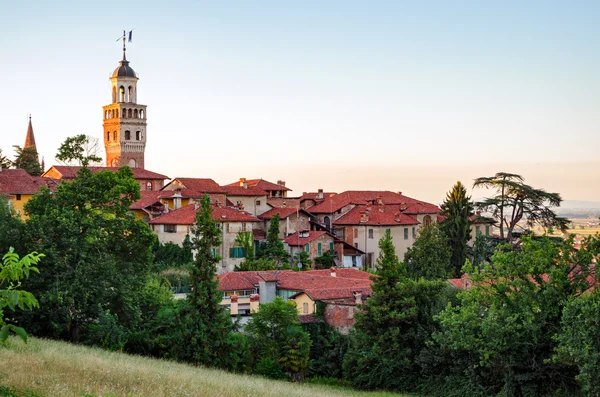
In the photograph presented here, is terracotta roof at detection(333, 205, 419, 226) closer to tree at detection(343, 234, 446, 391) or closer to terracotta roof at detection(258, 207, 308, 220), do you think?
terracotta roof at detection(258, 207, 308, 220)

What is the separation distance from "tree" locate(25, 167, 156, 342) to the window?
84.5 feet

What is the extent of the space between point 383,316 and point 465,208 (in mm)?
25813

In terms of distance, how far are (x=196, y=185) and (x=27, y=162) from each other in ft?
69.9

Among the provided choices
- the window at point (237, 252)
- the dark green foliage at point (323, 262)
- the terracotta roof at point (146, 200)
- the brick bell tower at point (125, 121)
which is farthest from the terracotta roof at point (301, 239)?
the brick bell tower at point (125, 121)

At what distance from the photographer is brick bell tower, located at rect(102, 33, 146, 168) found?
3912 inches

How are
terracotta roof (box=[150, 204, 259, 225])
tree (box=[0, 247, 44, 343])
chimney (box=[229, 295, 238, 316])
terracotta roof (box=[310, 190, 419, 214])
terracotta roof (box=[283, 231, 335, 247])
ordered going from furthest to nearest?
terracotta roof (box=[310, 190, 419, 214]) → terracotta roof (box=[283, 231, 335, 247]) → terracotta roof (box=[150, 204, 259, 225]) → chimney (box=[229, 295, 238, 316]) → tree (box=[0, 247, 44, 343])

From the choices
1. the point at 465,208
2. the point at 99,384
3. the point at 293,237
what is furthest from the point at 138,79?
the point at 99,384

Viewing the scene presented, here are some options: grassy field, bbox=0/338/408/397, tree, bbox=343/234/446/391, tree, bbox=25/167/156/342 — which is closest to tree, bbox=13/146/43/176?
tree, bbox=25/167/156/342

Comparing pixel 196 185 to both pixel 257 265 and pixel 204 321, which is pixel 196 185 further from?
pixel 204 321

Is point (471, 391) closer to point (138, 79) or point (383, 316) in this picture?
point (383, 316)

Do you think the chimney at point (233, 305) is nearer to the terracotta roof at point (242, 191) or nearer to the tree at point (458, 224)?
the tree at point (458, 224)

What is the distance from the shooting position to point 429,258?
176ft

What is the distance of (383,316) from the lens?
37.0 meters

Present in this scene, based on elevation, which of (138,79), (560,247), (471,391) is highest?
(138,79)
